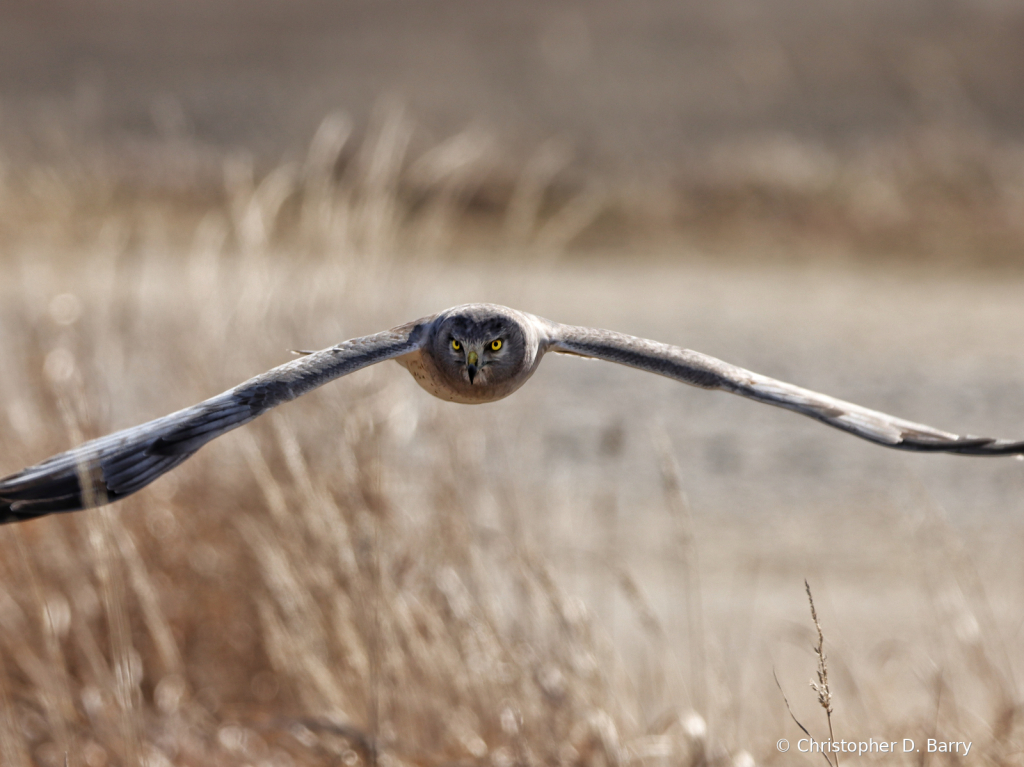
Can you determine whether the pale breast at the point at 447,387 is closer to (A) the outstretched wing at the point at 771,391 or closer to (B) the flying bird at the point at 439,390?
(B) the flying bird at the point at 439,390

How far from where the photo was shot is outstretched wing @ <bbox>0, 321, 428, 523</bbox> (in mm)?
1522

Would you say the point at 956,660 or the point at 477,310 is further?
the point at 956,660

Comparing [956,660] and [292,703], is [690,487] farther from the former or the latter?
[292,703]

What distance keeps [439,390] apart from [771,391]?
0.60 m

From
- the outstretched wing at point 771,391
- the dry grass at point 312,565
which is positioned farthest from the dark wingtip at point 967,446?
the dry grass at point 312,565

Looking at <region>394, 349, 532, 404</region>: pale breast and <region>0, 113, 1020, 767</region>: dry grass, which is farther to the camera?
<region>0, 113, 1020, 767</region>: dry grass

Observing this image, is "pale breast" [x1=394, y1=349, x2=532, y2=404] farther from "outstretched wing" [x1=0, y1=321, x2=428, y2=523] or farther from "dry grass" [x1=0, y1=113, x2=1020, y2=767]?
"dry grass" [x1=0, y1=113, x2=1020, y2=767]

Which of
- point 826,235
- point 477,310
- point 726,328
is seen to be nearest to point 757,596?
point 477,310

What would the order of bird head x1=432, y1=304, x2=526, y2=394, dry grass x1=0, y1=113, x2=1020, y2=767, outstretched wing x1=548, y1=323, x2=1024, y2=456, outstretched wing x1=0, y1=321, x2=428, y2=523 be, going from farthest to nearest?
1. dry grass x1=0, y1=113, x2=1020, y2=767
2. bird head x1=432, y1=304, x2=526, y2=394
3. outstretched wing x1=548, y1=323, x2=1024, y2=456
4. outstretched wing x1=0, y1=321, x2=428, y2=523

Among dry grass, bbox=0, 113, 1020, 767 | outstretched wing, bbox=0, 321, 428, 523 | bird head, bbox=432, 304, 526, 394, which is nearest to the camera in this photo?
outstretched wing, bbox=0, 321, 428, 523

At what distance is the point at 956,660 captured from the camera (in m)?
3.64

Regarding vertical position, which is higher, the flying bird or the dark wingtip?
the flying bird

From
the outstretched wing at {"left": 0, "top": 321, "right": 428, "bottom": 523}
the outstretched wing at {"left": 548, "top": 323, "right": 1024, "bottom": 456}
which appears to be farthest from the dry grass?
the outstretched wing at {"left": 548, "top": 323, "right": 1024, "bottom": 456}

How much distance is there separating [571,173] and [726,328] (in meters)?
6.81
